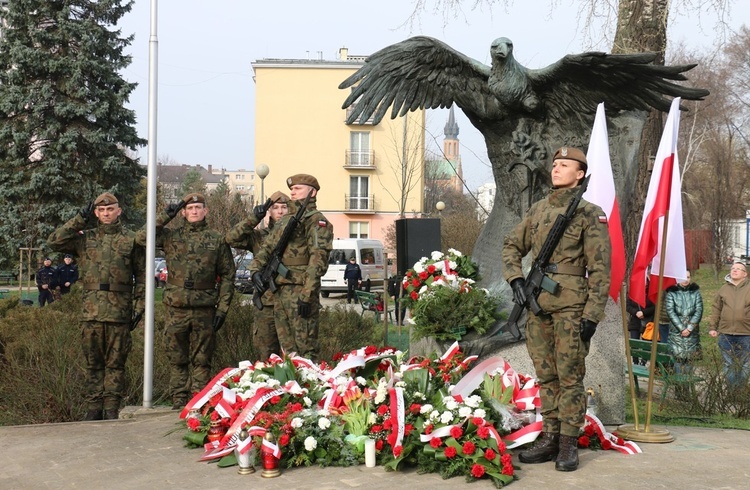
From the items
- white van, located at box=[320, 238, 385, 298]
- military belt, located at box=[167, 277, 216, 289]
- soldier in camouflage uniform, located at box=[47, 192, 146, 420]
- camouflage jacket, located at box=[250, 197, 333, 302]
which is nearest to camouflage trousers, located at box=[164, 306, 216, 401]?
military belt, located at box=[167, 277, 216, 289]

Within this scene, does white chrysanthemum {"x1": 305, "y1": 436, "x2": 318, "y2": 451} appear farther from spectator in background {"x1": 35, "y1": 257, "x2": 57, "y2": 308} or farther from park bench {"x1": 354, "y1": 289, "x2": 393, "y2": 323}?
spectator in background {"x1": 35, "y1": 257, "x2": 57, "y2": 308}

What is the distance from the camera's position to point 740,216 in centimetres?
4078

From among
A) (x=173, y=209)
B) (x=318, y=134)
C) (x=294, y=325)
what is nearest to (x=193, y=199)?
(x=173, y=209)

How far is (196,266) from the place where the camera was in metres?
7.45

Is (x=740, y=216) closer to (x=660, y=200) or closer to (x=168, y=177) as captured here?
(x=660, y=200)

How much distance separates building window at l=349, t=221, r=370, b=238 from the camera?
49312 mm

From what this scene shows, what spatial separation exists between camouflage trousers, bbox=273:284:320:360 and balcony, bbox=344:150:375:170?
40.6m

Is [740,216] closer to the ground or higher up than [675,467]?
higher up

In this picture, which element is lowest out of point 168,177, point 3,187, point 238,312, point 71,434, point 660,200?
point 71,434

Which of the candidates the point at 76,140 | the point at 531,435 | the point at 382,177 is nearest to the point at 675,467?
the point at 531,435

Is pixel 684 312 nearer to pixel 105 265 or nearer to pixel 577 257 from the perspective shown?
pixel 577 257

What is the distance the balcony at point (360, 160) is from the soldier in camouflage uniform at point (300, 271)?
40.4 meters

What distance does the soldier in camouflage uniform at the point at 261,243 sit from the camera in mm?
7500

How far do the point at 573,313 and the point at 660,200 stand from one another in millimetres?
1456
